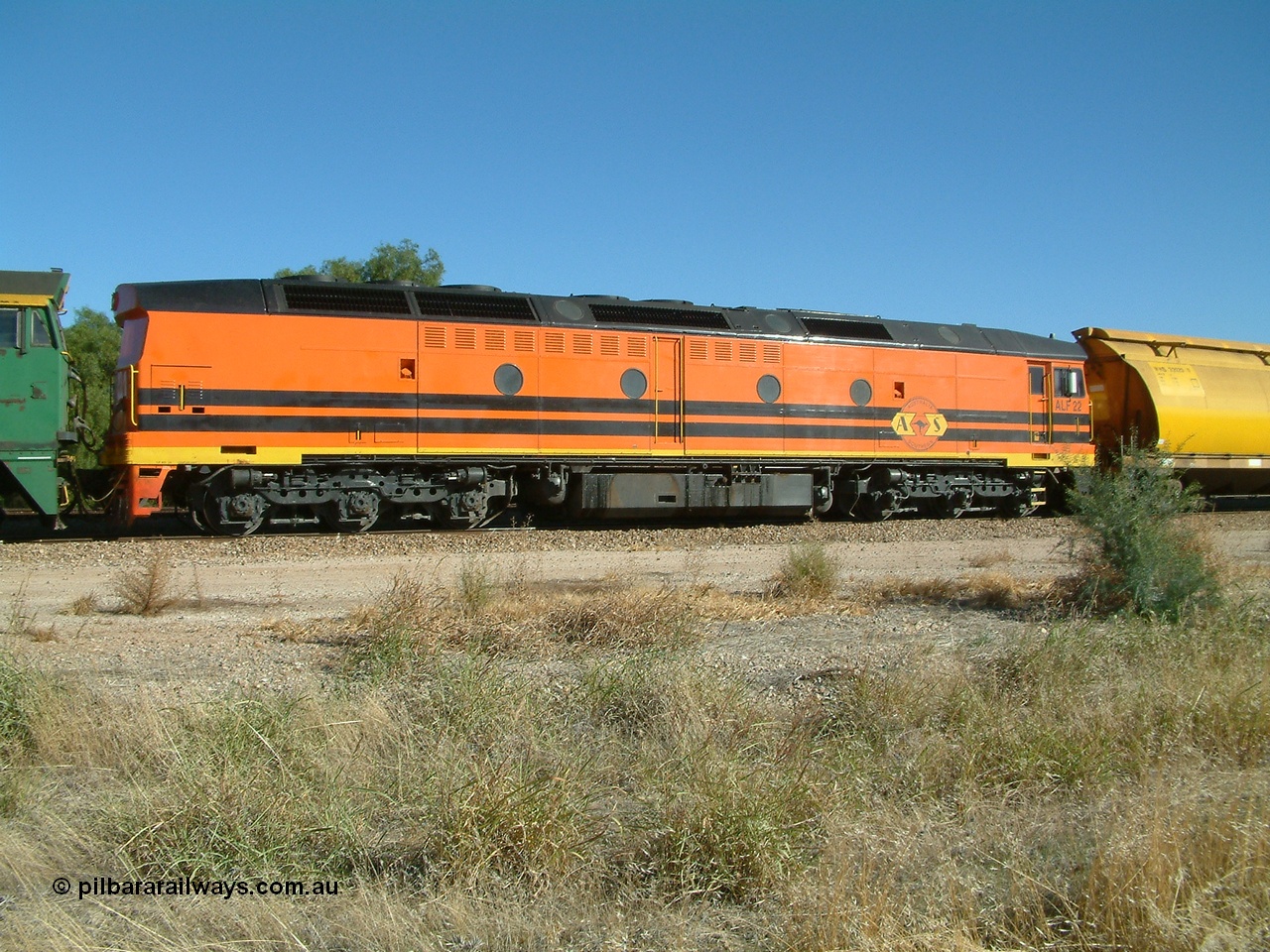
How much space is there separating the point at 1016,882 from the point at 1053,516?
19.8 m

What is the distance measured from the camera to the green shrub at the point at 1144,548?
9.27 meters

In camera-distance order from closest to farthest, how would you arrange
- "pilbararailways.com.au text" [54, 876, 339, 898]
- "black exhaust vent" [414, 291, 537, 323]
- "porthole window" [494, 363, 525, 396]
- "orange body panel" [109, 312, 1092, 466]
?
"pilbararailways.com.au text" [54, 876, 339, 898] < "orange body panel" [109, 312, 1092, 466] < "black exhaust vent" [414, 291, 537, 323] < "porthole window" [494, 363, 525, 396]

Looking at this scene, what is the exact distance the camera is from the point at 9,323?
47.2 ft

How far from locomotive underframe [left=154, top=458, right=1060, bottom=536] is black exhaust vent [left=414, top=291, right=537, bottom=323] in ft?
8.32

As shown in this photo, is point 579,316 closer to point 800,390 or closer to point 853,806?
point 800,390

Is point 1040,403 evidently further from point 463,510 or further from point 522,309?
point 463,510

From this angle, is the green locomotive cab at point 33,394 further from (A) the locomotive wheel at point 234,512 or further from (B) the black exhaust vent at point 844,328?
(B) the black exhaust vent at point 844,328

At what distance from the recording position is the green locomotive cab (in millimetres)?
14086

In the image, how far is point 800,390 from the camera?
19.1 m

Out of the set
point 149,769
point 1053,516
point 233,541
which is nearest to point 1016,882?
point 149,769

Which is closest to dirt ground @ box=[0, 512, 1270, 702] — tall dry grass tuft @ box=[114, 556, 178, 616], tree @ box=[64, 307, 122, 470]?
tall dry grass tuft @ box=[114, 556, 178, 616]

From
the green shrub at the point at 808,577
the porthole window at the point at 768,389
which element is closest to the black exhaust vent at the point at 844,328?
the porthole window at the point at 768,389

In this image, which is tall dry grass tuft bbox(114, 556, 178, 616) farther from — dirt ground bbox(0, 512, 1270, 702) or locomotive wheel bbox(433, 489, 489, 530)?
locomotive wheel bbox(433, 489, 489, 530)

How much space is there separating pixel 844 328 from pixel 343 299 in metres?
9.96
